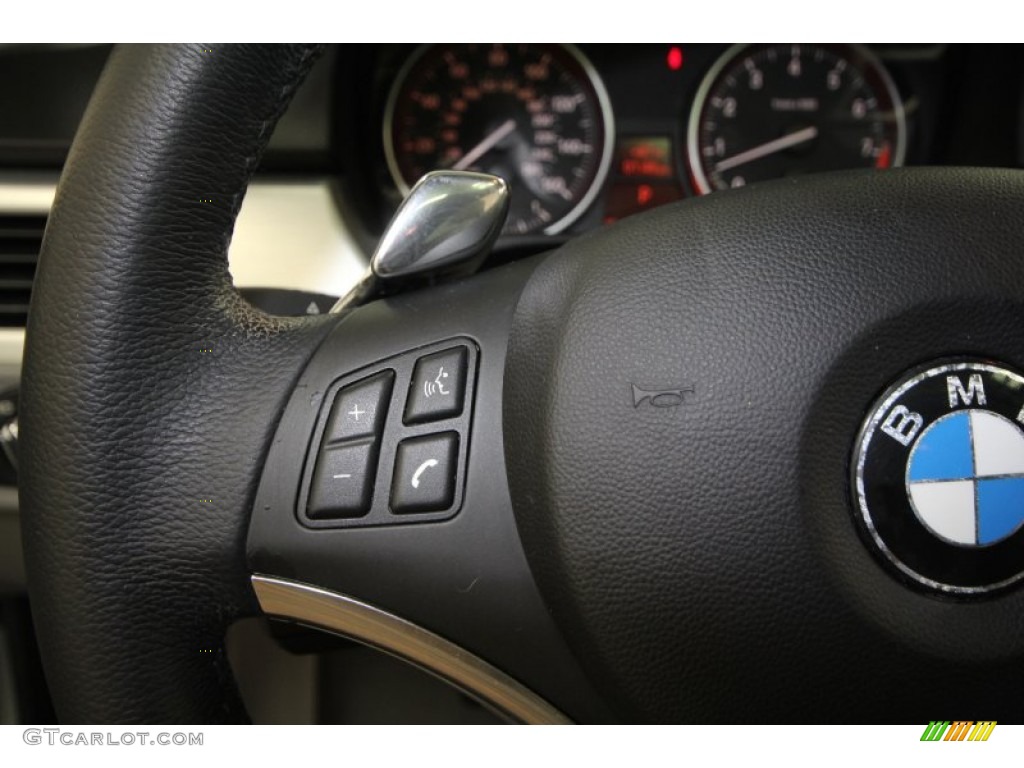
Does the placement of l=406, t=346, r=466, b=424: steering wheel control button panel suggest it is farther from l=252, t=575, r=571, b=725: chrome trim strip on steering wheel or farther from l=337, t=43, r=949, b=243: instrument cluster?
l=337, t=43, r=949, b=243: instrument cluster

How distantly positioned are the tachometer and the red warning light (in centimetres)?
5

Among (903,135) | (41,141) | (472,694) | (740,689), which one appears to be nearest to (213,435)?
(472,694)

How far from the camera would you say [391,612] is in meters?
0.54

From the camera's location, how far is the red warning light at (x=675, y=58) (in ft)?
4.07

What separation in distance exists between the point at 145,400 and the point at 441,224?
196mm

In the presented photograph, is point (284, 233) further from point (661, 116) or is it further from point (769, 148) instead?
point (769, 148)

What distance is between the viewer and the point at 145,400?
1.72 feet

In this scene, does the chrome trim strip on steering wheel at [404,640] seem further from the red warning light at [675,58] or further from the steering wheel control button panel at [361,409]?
the red warning light at [675,58]

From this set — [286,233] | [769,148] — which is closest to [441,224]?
[286,233]

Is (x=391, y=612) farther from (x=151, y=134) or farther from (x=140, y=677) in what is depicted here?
(x=151, y=134)

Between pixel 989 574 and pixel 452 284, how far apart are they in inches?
13.6

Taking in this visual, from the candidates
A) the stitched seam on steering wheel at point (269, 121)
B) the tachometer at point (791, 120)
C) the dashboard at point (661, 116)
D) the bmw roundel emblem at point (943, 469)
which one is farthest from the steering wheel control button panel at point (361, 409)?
the tachometer at point (791, 120)

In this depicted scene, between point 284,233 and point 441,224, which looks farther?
point 284,233

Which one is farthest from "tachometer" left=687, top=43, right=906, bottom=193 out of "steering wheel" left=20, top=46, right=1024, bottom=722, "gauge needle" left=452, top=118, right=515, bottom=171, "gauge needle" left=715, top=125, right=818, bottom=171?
"steering wheel" left=20, top=46, right=1024, bottom=722
